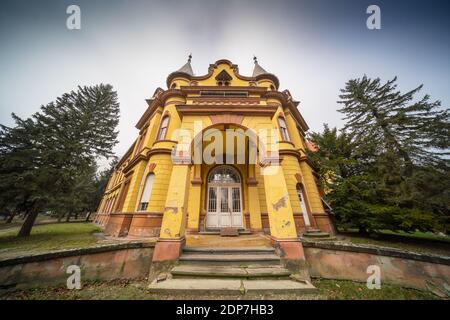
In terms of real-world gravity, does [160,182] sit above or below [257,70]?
below

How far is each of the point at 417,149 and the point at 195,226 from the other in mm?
13951

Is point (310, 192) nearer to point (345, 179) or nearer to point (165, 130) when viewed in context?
point (345, 179)

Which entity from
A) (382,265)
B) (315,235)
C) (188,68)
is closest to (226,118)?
(382,265)

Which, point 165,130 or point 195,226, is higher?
point 165,130

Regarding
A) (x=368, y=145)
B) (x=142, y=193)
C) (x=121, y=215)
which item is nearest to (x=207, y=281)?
(x=142, y=193)

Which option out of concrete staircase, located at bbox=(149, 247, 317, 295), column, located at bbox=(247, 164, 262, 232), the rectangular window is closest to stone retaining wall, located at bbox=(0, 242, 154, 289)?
concrete staircase, located at bbox=(149, 247, 317, 295)

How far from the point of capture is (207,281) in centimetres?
387

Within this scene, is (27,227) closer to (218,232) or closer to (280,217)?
(218,232)

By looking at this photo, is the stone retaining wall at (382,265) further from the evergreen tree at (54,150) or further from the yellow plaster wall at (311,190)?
the evergreen tree at (54,150)

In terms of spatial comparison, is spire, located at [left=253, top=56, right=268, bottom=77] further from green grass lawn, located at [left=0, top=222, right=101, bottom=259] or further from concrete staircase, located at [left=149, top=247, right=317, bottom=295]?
green grass lawn, located at [left=0, top=222, right=101, bottom=259]

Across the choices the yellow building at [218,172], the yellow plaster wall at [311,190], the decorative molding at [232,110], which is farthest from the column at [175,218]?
the yellow plaster wall at [311,190]

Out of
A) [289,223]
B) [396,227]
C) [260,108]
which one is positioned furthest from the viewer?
[396,227]

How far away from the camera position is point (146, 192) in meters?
9.20

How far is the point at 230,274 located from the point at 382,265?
409cm
